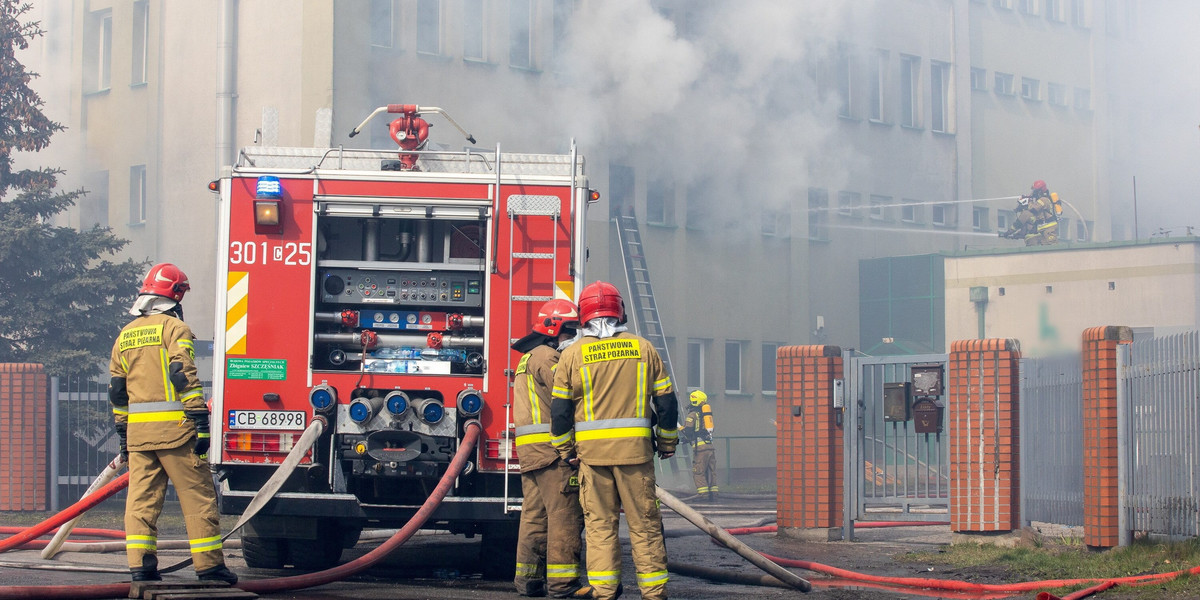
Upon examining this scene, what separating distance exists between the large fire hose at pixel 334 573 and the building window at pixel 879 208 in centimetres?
2592

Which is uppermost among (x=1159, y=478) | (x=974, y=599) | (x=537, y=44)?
(x=537, y=44)

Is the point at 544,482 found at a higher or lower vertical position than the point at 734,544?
higher

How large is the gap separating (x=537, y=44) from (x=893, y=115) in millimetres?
11675

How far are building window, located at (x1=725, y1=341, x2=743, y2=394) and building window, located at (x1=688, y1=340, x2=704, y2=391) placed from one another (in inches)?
29.6

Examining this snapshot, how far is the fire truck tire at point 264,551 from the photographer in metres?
8.25

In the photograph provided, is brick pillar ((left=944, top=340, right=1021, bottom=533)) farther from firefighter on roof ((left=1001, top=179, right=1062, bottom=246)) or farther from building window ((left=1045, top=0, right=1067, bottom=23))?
building window ((left=1045, top=0, right=1067, bottom=23))

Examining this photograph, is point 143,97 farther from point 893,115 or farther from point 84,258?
point 893,115

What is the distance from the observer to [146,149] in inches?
994

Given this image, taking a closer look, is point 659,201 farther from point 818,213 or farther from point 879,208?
point 879,208

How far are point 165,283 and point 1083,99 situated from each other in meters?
37.2

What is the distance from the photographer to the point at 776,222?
97.5 feet

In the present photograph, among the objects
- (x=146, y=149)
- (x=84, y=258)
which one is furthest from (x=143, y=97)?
(x=84, y=258)

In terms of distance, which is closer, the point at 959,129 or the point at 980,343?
the point at 980,343

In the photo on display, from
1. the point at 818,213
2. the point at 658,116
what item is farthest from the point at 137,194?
the point at 818,213
